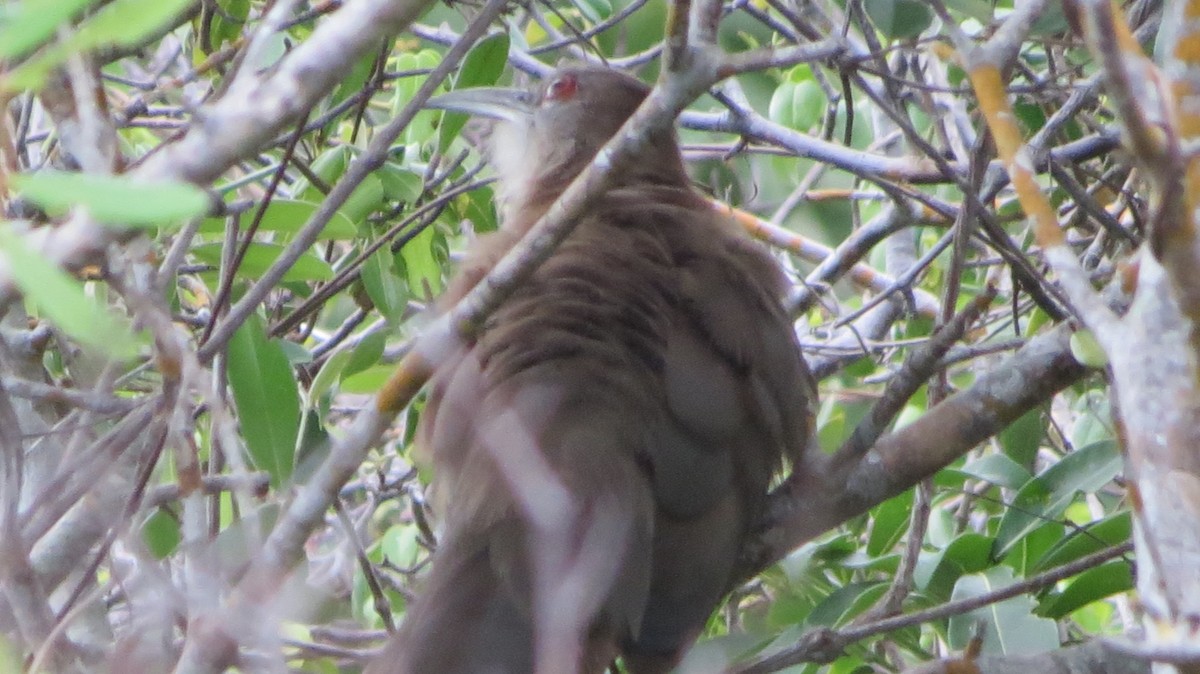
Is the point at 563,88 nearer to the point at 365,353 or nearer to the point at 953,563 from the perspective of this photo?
the point at 365,353

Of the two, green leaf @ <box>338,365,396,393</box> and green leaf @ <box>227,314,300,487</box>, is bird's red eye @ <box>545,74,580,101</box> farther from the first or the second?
green leaf @ <box>227,314,300,487</box>

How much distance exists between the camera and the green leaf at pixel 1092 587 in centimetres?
287

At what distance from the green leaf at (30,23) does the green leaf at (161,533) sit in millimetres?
2203

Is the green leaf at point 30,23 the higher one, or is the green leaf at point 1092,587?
the green leaf at point 30,23

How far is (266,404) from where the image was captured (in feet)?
9.02

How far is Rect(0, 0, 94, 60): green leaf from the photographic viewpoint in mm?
1053

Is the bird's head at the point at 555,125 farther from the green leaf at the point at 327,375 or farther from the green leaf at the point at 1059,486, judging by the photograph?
the green leaf at the point at 1059,486

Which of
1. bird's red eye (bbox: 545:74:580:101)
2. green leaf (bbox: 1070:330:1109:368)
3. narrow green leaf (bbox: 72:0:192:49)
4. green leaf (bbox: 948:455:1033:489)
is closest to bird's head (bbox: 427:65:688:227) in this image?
bird's red eye (bbox: 545:74:580:101)

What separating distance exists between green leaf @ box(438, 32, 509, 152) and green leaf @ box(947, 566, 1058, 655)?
1554 millimetres

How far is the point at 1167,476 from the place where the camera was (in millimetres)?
1413

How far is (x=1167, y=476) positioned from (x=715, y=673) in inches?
53.0

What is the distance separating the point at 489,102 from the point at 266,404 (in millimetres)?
1428

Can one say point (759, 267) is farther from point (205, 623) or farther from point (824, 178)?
point (824, 178)

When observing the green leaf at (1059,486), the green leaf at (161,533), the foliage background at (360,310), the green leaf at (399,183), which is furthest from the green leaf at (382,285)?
the green leaf at (1059,486)
